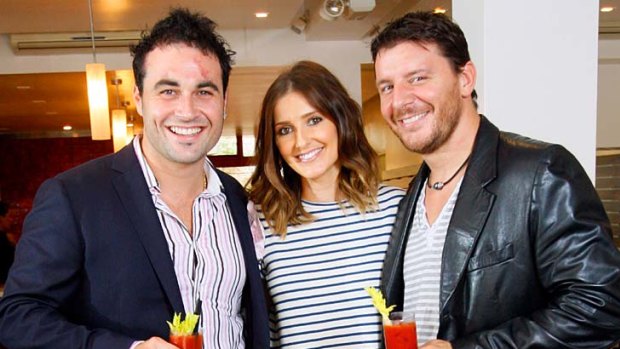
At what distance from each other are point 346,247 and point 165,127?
81cm

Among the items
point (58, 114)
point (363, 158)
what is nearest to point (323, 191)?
point (363, 158)

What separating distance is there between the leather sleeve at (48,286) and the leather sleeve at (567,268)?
3.58ft

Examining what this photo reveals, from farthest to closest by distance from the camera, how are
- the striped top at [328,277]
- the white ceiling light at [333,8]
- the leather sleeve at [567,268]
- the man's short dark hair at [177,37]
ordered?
1. the white ceiling light at [333,8]
2. the striped top at [328,277]
3. the man's short dark hair at [177,37]
4. the leather sleeve at [567,268]

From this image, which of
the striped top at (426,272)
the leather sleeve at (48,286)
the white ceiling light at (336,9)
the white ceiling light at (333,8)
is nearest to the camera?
the leather sleeve at (48,286)

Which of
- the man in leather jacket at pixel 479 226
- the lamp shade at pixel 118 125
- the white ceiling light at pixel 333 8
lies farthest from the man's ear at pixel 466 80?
the lamp shade at pixel 118 125

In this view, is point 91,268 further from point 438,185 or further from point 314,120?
point 438,185

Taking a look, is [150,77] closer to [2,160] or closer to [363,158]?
[363,158]

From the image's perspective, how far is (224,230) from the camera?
2133mm

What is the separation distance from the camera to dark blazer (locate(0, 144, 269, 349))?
65.6 inches

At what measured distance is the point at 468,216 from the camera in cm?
171

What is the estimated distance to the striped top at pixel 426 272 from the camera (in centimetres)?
179

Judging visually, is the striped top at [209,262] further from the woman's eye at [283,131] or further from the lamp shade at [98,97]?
the lamp shade at [98,97]

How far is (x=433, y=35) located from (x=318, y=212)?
32.8 inches

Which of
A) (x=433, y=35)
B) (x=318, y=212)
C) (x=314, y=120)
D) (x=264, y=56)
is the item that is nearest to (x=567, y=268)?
(x=433, y=35)
